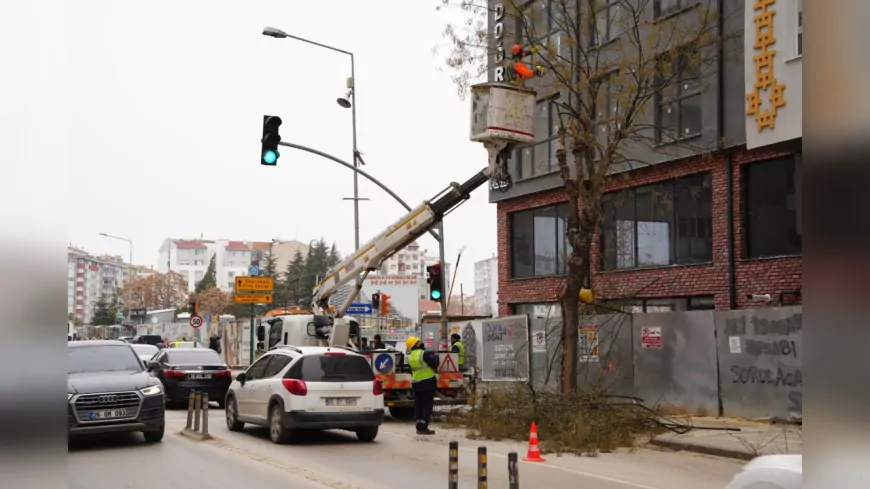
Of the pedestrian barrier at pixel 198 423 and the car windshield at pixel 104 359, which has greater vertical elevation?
the car windshield at pixel 104 359

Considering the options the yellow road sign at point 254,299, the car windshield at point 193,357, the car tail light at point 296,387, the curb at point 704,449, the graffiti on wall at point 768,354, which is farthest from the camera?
the yellow road sign at point 254,299

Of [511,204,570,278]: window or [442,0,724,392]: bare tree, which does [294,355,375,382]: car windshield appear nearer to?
[442,0,724,392]: bare tree

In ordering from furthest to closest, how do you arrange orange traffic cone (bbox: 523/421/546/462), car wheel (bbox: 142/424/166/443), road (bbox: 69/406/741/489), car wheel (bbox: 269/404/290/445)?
car wheel (bbox: 269/404/290/445) < car wheel (bbox: 142/424/166/443) < orange traffic cone (bbox: 523/421/546/462) < road (bbox: 69/406/741/489)

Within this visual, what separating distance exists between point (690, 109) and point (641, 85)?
195 inches

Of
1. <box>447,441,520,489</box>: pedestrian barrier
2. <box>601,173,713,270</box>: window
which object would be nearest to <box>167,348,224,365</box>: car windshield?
<box>601,173,713,270</box>: window

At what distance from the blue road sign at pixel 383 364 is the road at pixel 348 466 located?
11.2 feet

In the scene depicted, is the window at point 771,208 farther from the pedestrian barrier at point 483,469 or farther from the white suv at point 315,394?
the pedestrian barrier at point 483,469

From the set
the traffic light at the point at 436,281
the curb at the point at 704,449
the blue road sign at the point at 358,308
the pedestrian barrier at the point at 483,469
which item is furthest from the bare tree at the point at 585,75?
the blue road sign at the point at 358,308

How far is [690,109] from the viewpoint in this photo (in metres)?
21.9

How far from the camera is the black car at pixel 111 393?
12891mm

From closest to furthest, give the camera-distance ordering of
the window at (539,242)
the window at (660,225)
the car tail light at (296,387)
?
1. the car tail light at (296,387)
2. the window at (660,225)
3. the window at (539,242)

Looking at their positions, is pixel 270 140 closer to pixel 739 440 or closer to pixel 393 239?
pixel 393 239

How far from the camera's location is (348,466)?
12.3m

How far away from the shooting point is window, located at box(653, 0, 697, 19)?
22.0 m
